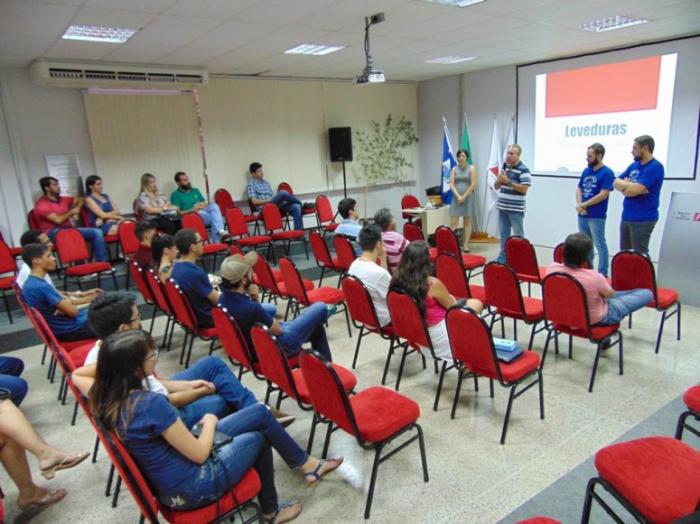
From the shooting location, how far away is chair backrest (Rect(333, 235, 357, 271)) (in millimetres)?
A: 5176

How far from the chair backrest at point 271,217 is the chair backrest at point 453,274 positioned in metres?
3.81

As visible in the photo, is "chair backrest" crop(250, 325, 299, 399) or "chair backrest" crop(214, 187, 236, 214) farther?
"chair backrest" crop(214, 187, 236, 214)

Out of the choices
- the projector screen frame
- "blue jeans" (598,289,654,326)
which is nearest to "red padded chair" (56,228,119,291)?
"blue jeans" (598,289,654,326)

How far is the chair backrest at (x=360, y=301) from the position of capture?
11.4 feet

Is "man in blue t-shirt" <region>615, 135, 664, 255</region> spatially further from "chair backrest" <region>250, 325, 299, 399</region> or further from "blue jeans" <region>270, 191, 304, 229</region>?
"blue jeans" <region>270, 191, 304, 229</region>

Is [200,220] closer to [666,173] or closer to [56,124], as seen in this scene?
[56,124]

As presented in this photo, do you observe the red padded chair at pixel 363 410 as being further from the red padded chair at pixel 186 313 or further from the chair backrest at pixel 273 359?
the red padded chair at pixel 186 313

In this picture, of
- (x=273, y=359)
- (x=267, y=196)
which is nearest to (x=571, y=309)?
(x=273, y=359)

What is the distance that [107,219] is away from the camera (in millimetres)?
6770

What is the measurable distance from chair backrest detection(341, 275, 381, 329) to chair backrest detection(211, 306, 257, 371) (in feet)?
3.00

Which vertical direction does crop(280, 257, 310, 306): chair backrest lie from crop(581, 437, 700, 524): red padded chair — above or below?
above

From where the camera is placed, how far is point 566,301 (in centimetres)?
326

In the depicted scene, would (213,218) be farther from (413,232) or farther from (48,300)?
(48,300)

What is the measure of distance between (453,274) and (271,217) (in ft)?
13.5
